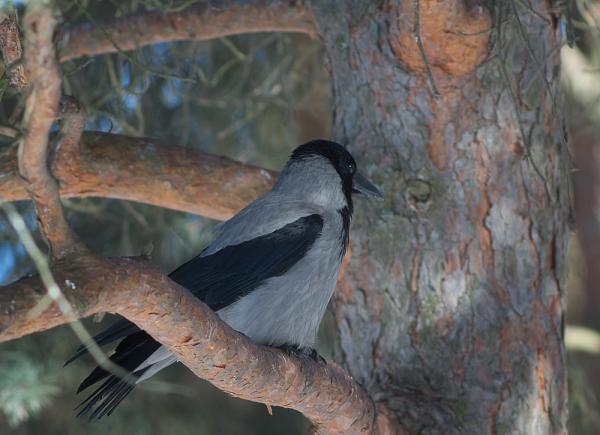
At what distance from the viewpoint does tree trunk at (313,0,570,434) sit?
387 cm

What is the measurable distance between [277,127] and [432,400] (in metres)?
3.25

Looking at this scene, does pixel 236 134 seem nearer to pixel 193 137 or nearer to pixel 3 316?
pixel 193 137

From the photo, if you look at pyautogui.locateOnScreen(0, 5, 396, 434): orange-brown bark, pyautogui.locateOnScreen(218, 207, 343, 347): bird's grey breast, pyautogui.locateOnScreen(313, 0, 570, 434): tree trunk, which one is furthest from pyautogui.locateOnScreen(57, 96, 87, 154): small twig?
pyautogui.locateOnScreen(313, 0, 570, 434): tree trunk

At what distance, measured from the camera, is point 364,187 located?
4.02 m

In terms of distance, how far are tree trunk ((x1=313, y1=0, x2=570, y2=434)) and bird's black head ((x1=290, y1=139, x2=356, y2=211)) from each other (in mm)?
66

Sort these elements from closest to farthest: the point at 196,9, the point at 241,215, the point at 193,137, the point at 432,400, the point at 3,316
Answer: the point at 3,316
the point at 432,400
the point at 241,215
the point at 196,9
the point at 193,137

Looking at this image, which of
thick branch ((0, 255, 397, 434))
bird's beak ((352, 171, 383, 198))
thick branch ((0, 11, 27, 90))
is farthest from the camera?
bird's beak ((352, 171, 383, 198))

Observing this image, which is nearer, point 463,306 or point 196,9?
point 463,306

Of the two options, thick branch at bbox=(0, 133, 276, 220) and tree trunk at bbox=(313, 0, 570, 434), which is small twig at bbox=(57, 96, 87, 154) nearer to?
thick branch at bbox=(0, 133, 276, 220)

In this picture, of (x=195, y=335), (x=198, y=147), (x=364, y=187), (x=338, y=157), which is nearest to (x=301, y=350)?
(x=364, y=187)

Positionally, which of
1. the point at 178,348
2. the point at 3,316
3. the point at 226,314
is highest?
the point at 3,316

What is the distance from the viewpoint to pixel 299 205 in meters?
4.32

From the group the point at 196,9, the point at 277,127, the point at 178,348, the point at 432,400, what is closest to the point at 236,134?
the point at 277,127

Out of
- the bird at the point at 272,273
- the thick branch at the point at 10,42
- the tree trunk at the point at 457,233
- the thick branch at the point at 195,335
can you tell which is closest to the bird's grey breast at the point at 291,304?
the bird at the point at 272,273
